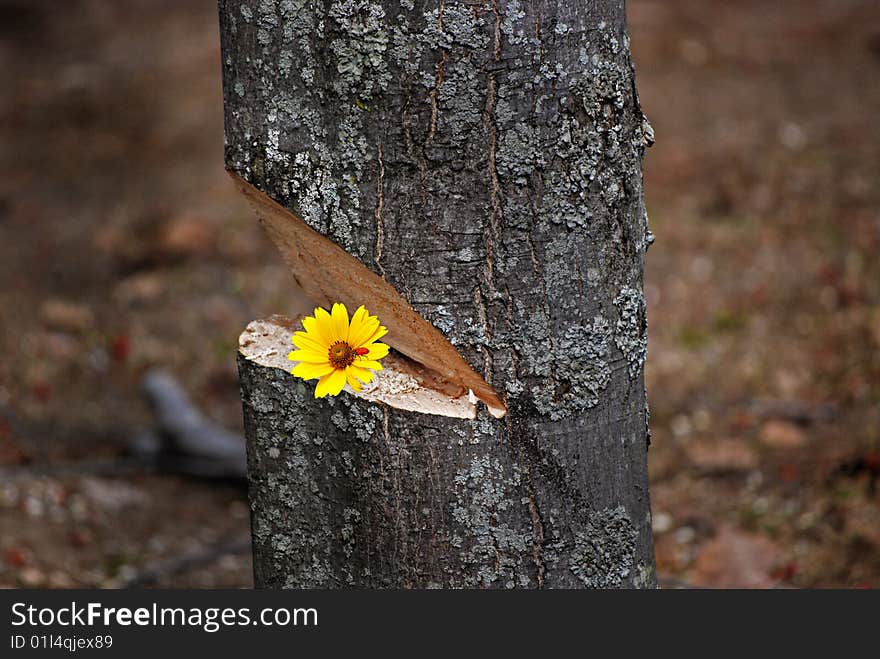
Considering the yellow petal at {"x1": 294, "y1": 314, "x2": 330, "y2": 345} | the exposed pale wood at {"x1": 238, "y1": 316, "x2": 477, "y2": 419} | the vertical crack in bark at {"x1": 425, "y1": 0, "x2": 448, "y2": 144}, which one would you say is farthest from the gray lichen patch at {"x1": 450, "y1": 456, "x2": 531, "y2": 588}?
the vertical crack in bark at {"x1": 425, "y1": 0, "x2": 448, "y2": 144}

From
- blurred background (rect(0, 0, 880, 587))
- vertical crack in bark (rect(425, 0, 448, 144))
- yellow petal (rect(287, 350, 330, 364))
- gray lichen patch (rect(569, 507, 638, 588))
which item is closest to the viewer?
vertical crack in bark (rect(425, 0, 448, 144))

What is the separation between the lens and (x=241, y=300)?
4441 mm

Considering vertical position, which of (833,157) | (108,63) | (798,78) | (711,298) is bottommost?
(711,298)

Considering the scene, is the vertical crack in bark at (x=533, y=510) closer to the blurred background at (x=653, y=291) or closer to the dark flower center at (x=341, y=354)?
the dark flower center at (x=341, y=354)

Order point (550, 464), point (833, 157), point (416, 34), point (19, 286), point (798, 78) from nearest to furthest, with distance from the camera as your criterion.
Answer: point (416, 34), point (550, 464), point (19, 286), point (833, 157), point (798, 78)

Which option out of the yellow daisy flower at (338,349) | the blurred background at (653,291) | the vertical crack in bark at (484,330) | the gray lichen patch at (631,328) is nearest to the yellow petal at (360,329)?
the yellow daisy flower at (338,349)

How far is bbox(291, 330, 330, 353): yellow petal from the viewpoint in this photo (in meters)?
1.52

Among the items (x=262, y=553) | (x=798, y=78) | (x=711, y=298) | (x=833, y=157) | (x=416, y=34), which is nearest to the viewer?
(x=416, y=34)

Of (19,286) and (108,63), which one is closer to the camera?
(19,286)

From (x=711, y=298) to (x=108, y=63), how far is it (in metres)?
4.92

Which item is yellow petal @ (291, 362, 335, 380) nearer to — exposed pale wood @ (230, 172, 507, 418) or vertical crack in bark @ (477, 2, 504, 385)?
exposed pale wood @ (230, 172, 507, 418)

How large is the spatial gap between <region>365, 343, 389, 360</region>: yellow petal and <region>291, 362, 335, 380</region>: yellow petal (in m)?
0.07

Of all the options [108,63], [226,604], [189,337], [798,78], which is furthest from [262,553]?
[108,63]

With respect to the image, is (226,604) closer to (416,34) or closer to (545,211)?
Answer: (545,211)
